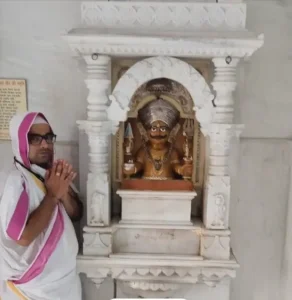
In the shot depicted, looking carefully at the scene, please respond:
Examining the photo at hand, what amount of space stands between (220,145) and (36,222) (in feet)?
2.31

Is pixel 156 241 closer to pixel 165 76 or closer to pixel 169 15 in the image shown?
pixel 165 76

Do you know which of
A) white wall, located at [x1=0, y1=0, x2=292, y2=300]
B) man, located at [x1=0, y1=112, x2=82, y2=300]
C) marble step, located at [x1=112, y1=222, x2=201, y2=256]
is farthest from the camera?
white wall, located at [x1=0, y1=0, x2=292, y2=300]

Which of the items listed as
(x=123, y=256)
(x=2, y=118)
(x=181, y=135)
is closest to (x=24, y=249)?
(x=123, y=256)

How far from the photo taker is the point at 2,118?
73.9 inches

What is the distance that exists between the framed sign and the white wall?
0.03 meters

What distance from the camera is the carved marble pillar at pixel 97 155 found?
5.12ft

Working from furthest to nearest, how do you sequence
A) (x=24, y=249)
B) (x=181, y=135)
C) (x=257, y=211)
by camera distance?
Answer: 1. (x=257, y=211)
2. (x=181, y=135)
3. (x=24, y=249)

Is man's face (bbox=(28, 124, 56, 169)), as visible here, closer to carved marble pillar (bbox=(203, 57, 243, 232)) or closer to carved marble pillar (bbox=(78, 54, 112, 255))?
carved marble pillar (bbox=(78, 54, 112, 255))

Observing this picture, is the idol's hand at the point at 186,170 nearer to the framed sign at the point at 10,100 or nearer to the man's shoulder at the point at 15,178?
the man's shoulder at the point at 15,178

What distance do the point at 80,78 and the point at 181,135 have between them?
1.59ft

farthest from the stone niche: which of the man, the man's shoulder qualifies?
the man's shoulder

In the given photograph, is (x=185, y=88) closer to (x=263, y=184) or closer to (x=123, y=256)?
(x=263, y=184)

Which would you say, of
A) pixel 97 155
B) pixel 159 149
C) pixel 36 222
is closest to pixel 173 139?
pixel 159 149

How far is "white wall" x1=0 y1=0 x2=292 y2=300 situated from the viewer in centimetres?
180
